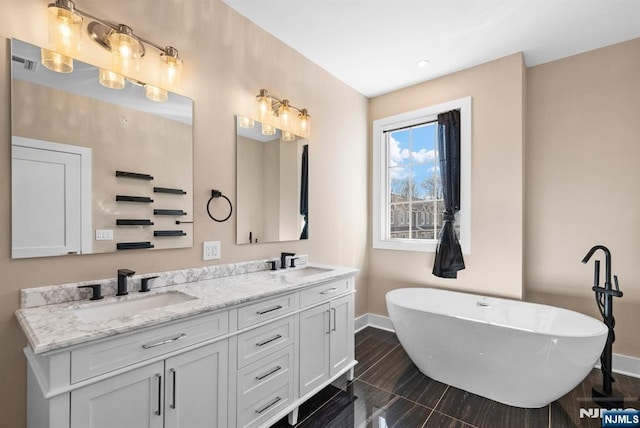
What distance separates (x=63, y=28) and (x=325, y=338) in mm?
2317

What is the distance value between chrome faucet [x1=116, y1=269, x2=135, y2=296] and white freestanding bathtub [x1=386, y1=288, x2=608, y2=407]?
1.95 m

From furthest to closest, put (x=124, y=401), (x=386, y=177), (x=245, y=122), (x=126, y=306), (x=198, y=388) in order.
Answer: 1. (x=386, y=177)
2. (x=245, y=122)
3. (x=126, y=306)
4. (x=198, y=388)
5. (x=124, y=401)

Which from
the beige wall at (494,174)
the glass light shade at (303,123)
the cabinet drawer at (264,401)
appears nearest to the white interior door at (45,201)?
the cabinet drawer at (264,401)

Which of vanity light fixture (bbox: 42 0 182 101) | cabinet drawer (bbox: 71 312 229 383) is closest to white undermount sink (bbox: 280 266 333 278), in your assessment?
cabinet drawer (bbox: 71 312 229 383)

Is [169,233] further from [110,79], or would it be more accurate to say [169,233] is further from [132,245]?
[110,79]

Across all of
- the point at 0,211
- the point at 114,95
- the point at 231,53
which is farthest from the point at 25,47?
the point at 231,53

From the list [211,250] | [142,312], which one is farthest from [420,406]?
[142,312]

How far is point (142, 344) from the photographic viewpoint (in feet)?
4.07

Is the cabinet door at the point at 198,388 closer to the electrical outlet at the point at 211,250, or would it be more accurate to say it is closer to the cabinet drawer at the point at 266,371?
the cabinet drawer at the point at 266,371

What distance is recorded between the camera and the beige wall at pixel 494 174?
2.83 m

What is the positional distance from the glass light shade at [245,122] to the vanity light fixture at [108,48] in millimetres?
507

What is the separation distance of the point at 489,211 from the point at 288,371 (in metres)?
2.37

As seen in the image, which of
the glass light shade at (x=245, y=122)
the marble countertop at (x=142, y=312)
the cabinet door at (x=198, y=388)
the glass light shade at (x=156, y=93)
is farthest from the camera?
the glass light shade at (x=245, y=122)

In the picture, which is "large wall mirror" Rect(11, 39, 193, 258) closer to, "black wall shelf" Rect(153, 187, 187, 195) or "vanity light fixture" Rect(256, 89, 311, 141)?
"black wall shelf" Rect(153, 187, 187, 195)
